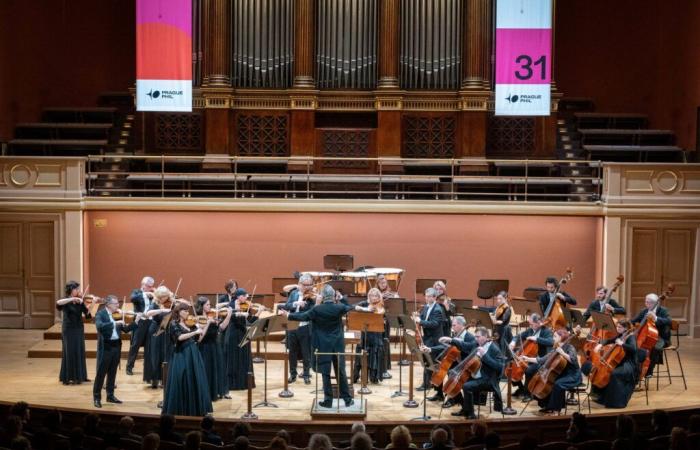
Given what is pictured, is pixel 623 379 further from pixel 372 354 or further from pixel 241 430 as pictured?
pixel 241 430

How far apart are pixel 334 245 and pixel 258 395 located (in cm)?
435

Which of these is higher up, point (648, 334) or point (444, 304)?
point (444, 304)

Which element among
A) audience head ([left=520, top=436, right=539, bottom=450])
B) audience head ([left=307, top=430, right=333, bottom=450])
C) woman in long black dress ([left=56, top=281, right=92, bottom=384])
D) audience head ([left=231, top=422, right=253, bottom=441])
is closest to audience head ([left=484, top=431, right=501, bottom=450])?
audience head ([left=520, top=436, right=539, bottom=450])

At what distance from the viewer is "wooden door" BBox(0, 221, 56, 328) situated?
46.8ft

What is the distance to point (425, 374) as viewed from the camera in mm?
10234

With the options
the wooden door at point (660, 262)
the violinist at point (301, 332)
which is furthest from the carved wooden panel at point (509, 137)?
the violinist at point (301, 332)

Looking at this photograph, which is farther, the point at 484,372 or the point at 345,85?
the point at 345,85

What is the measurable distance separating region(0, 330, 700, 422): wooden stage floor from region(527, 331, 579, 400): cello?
0.38m

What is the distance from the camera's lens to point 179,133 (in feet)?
52.2

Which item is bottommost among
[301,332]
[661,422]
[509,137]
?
[661,422]

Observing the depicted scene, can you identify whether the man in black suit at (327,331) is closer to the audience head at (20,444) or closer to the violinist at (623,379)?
the violinist at (623,379)

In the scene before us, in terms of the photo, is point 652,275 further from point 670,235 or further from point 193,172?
point 193,172

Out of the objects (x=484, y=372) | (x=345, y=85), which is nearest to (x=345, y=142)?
(x=345, y=85)

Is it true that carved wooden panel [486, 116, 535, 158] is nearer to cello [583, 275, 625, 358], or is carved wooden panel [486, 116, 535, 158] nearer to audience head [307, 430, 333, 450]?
cello [583, 275, 625, 358]
